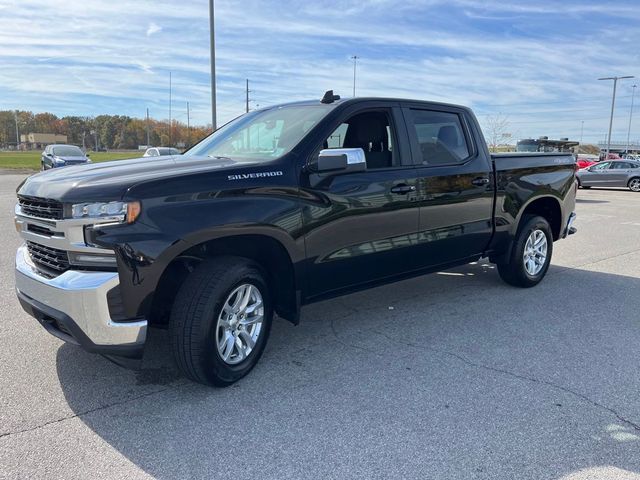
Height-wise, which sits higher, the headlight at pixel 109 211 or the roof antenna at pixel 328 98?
the roof antenna at pixel 328 98

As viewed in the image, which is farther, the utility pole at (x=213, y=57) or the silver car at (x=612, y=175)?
the silver car at (x=612, y=175)

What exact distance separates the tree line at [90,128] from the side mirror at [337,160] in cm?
12480

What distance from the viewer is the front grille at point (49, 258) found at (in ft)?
10.3

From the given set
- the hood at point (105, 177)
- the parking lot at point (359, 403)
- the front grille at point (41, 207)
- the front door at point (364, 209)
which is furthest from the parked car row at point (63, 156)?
the front grille at point (41, 207)

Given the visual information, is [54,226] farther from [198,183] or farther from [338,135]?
[338,135]

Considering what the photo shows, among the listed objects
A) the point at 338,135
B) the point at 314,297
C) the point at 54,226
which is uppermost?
the point at 338,135

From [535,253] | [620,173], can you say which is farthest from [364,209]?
[620,173]

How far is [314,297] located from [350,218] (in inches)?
26.2

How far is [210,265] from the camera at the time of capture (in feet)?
11.3

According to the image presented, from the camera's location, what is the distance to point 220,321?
346cm

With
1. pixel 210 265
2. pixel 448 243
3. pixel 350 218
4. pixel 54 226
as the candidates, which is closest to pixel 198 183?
pixel 210 265

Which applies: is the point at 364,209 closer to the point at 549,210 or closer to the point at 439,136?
the point at 439,136

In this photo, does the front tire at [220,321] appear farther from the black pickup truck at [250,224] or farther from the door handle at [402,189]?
the door handle at [402,189]

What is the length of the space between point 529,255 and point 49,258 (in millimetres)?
4959
